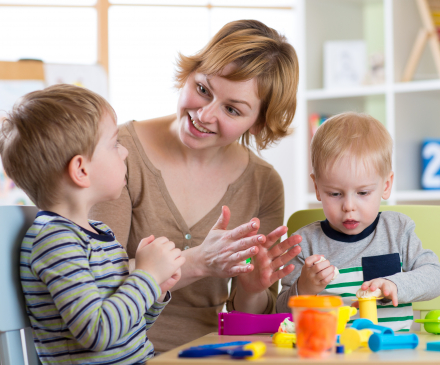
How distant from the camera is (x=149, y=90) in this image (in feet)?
10.7

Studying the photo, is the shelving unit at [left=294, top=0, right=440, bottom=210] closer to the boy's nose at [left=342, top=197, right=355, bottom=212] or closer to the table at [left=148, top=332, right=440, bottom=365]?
the boy's nose at [left=342, top=197, right=355, bottom=212]

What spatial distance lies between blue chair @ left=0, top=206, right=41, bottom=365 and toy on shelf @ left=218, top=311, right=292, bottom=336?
34 cm

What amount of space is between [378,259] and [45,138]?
2.38 ft

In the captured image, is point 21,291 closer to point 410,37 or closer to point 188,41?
point 410,37

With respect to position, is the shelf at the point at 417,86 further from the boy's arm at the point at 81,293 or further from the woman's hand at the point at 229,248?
the boy's arm at the point at 81,293

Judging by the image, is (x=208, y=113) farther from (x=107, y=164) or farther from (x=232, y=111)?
(x=107, y=164)

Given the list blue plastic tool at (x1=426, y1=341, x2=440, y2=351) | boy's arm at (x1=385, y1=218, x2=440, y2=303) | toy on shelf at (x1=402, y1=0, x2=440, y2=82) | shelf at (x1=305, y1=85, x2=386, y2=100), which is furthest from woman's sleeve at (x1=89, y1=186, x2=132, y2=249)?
toy on shelf at (x1=402, y1=0, x2=440, y2=82)

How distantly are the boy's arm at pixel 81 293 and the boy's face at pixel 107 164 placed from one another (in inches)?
4.6

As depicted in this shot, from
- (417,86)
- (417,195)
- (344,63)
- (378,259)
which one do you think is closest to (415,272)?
(378,259)

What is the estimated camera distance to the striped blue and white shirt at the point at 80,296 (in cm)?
75

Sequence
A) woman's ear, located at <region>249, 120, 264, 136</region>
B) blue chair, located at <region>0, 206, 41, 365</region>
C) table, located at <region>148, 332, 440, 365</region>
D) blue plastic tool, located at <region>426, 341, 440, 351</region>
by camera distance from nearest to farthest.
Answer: table, located at <region>148, 332, 440, 365</region>, blue plastic tool, located at <region>426, 341, 440, 351</region>, blue chair, located at <region>0, 206, 41, 365</region>, woman's ear, located at <region>249, 120, 264, 136</region>

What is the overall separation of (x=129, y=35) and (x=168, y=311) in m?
2.33

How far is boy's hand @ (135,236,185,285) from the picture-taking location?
86 centimetres

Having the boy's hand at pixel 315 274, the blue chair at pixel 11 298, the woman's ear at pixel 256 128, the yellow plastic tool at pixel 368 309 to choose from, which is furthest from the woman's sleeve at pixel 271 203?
the blue chair at pixel 11 298
